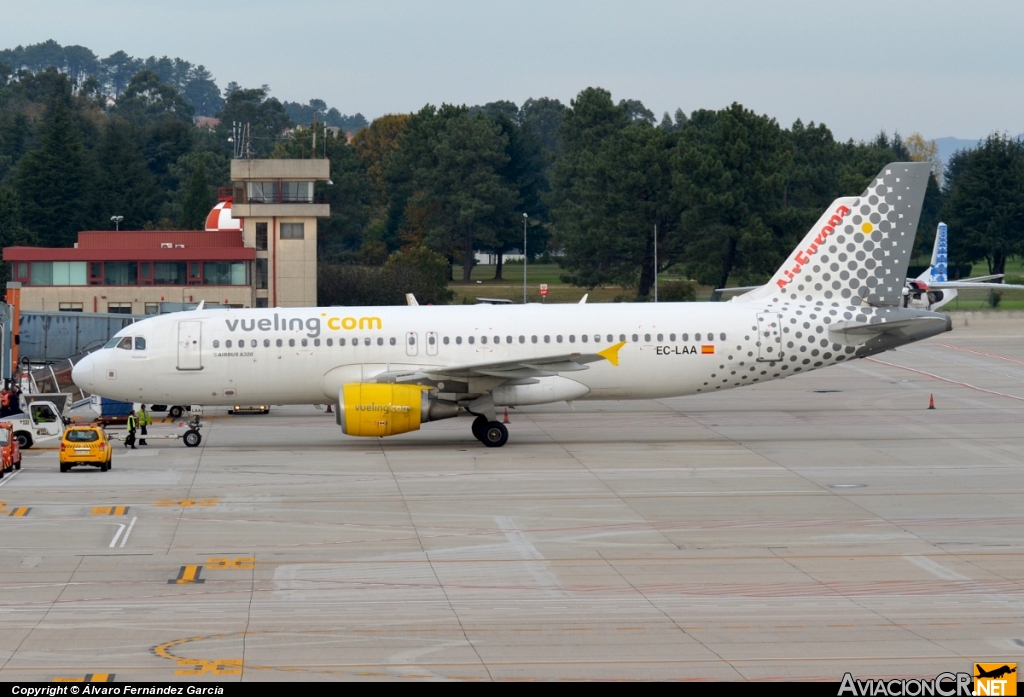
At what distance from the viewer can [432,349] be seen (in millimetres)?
36156

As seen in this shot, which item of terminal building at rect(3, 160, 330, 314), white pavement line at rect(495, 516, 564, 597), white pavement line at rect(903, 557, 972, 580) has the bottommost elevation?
white pavement line at rect(495, 516, 564, 597)

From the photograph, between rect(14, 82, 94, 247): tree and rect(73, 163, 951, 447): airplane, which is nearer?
rect(73, 163, 951, 447): airplane

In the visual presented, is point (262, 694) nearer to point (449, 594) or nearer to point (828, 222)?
point (449, 594)

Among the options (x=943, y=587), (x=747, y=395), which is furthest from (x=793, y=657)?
(x=747, y=395)

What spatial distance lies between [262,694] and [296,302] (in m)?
55.9

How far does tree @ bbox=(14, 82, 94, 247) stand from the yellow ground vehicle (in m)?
87.8

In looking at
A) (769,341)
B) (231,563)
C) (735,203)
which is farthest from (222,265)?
(231,563)

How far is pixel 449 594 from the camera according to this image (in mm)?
19438

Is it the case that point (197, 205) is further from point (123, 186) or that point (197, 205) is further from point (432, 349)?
point (432, 349)

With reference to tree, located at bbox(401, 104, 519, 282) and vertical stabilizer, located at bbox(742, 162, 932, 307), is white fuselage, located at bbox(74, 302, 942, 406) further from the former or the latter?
tree, located at bbox(401, 104, 519, 282)

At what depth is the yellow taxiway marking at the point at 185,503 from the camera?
26.8 m

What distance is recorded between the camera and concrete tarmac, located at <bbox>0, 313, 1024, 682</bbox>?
16266mm

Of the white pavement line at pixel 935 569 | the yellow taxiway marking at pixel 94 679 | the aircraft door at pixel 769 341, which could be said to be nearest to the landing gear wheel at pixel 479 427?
the aircraft door at pixel 769 341

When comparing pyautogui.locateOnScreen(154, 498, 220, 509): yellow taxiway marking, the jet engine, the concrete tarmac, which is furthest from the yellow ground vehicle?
the jet engine
